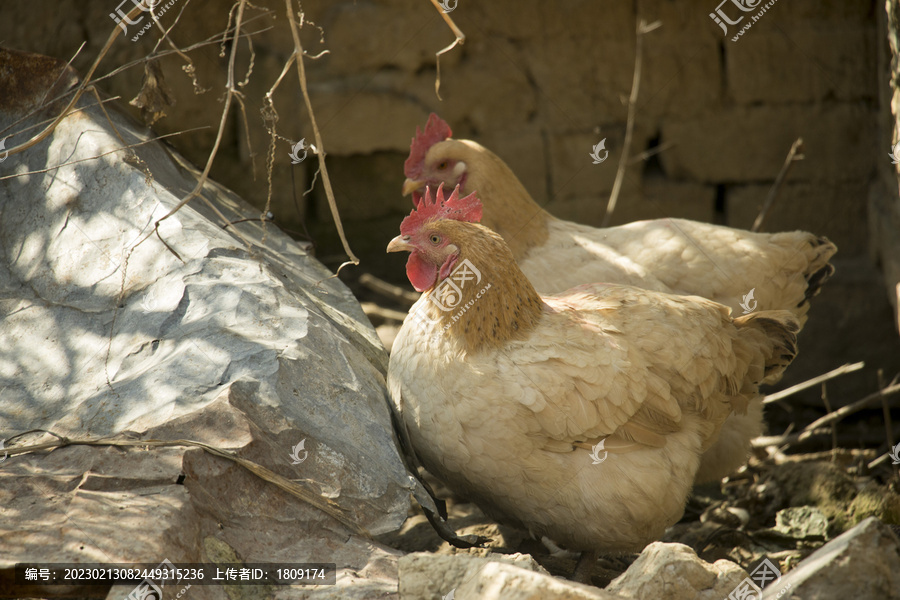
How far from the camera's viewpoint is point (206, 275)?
8.60 feet

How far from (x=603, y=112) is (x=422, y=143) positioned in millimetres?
2012

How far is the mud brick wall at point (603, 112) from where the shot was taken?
4840 millimetres

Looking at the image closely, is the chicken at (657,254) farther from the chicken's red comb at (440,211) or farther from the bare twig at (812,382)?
the chicken's red comb at (440,211)

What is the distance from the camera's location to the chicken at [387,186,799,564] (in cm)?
253

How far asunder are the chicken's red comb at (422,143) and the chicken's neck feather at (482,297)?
1.09 m

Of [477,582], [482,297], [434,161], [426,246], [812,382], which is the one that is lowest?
[812,382]

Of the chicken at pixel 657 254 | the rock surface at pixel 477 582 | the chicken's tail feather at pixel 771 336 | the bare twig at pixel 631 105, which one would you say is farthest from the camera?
the bare twig at pixel 631 105

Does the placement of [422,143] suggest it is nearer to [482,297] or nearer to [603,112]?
[482,297]

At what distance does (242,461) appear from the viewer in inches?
83.3

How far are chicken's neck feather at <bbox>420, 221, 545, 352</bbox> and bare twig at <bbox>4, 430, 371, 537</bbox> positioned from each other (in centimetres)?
76

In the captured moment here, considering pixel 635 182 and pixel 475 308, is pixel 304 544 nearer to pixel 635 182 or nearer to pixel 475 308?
pixel 475 308

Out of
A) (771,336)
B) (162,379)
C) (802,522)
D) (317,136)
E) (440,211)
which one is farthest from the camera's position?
(802,522)

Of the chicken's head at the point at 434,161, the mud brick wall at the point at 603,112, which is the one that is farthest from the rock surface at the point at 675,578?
the mud brick wall at the point at 603,112

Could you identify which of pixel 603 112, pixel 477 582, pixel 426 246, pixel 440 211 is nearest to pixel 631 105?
pixel 603 112
